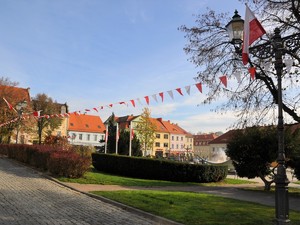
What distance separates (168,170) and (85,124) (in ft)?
234

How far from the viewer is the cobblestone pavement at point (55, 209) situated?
8484mm

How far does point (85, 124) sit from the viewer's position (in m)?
91.4

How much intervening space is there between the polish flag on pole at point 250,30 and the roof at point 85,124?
272ft

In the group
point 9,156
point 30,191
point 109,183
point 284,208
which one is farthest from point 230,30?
point 9,156

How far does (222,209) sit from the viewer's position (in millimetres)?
10711

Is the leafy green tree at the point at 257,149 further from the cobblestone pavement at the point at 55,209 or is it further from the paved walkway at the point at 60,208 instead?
the cobblestone pavement at the point at 55,209

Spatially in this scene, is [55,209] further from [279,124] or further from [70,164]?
[70,164]

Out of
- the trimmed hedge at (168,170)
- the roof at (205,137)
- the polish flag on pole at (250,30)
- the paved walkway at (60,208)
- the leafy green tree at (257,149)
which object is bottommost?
the paved walkway at (60,208)

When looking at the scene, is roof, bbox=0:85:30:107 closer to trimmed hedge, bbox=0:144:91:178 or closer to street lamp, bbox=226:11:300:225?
trimmed hedge, bbox=0:144:91:178

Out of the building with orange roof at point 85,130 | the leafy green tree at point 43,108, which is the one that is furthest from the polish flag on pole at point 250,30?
the building with orange roof at point 85,130

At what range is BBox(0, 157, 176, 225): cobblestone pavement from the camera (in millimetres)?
8484

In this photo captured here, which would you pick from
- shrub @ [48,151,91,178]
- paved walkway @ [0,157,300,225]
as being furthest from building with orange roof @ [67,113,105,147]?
paved walkway @ [0,157,300,225]

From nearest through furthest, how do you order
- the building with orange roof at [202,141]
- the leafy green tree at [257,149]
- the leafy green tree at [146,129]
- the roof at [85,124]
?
the leafy green tree at [257,149] < the leafy green tree at [146,129] < the roof at [85,124] < the building with orange roof at [202,141]

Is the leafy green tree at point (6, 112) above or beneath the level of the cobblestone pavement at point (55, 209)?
above
